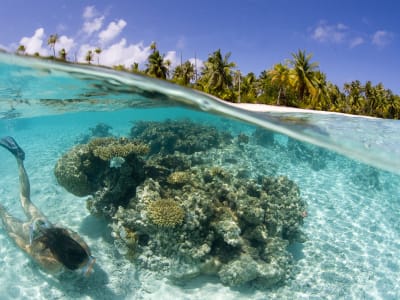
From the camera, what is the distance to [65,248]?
22.0ft

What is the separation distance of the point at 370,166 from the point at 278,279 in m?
8.54

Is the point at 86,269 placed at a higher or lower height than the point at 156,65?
lower

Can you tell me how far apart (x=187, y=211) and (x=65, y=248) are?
9.48 feet

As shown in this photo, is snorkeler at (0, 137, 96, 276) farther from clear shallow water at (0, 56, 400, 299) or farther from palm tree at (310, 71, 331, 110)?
palm tree at (310, 71, 331, 110)

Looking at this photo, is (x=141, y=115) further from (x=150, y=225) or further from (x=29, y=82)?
(x=150, y=225)

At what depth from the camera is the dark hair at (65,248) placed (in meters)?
6.68

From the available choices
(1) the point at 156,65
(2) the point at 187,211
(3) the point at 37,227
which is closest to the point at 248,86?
(1) the point at 156,65

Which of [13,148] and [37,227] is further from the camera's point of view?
[13,148]

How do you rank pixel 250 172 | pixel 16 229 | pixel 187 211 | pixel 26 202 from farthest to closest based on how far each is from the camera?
pixel 250 172, pixel 26 202, pixel 16 229, pixel 187 211

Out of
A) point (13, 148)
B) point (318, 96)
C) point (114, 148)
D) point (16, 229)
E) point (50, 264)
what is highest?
point (318, 96)

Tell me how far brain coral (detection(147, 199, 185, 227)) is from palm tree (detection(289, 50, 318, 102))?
33.6 m

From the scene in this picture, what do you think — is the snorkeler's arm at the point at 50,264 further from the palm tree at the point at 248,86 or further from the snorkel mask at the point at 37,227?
the palm tree at the point at 248,86

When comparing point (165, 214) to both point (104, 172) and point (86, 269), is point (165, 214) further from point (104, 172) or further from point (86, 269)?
point (104, 172)

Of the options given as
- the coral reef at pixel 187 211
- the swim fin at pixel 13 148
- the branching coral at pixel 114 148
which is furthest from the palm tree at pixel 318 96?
the swim fin at pixel 13 148
